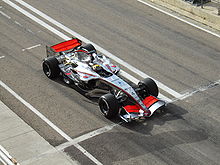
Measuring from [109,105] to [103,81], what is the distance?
142 centimetres

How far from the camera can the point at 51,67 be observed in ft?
60.6

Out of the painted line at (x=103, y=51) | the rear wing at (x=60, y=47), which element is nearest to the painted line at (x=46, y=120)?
the rear wing at (x=60, y=47)

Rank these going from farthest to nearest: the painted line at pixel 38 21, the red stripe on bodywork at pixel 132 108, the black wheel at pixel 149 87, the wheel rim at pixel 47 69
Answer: the painted line at pixel 38 21, the wheel rim at pixel 47 69, the black wheel at pixel 149 87, the red stripe on bodywork at pixel 132 108

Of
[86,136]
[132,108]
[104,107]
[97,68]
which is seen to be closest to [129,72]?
[97,68]

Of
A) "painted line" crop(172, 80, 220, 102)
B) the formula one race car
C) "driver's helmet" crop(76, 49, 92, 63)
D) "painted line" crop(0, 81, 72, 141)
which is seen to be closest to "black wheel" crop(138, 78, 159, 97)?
the formula one race car

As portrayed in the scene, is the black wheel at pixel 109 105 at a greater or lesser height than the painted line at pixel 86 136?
greater

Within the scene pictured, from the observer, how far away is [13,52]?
68.6ft

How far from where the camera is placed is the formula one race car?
16.1 m

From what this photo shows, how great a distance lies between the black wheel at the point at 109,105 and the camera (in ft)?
52.4

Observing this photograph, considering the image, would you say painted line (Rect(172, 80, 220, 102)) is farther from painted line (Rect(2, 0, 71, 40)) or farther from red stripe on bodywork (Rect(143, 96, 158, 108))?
painted line (Rect(2, 0, 71, 40))

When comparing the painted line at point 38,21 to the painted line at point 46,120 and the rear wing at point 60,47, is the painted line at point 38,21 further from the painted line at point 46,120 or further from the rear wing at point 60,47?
the painted line at point 46,120

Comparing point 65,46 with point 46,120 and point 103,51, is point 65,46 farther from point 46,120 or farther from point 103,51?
point 46,120

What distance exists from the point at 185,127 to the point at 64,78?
5.38 meters

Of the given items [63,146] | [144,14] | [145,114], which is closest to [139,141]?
[145,114]
